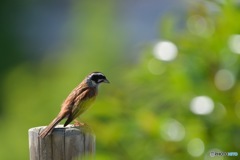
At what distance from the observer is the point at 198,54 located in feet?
12.4

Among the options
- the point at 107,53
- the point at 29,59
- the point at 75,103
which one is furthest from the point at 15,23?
the point at 75,103

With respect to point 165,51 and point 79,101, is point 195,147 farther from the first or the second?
point 79,101

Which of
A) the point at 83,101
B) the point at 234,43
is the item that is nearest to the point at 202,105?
the point at 234,43

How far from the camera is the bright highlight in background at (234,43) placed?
11.7 ft

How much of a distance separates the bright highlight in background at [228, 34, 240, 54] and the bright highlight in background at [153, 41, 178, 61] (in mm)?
296

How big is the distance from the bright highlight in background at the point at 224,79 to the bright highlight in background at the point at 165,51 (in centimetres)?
25

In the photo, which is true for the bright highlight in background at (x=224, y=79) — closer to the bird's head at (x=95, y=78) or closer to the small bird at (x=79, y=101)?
the small bird at (x=79, y=101)

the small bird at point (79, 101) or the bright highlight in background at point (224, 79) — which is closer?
the bright highlight in background at point (224, 79)

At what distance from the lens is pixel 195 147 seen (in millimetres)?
3600

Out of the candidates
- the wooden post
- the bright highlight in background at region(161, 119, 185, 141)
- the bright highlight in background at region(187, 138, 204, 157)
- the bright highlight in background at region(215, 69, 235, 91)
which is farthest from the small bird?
the bright highlight in background at region(215, 69, 235, 91)

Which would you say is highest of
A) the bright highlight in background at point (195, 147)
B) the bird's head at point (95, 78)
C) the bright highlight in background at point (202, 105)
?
the bird's head at point (95, 78)

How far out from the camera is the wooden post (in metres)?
3.55

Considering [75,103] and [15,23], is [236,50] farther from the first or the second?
[15,23]

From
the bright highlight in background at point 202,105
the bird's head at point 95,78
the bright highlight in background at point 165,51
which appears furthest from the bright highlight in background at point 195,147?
the bird's head at point 95,78
